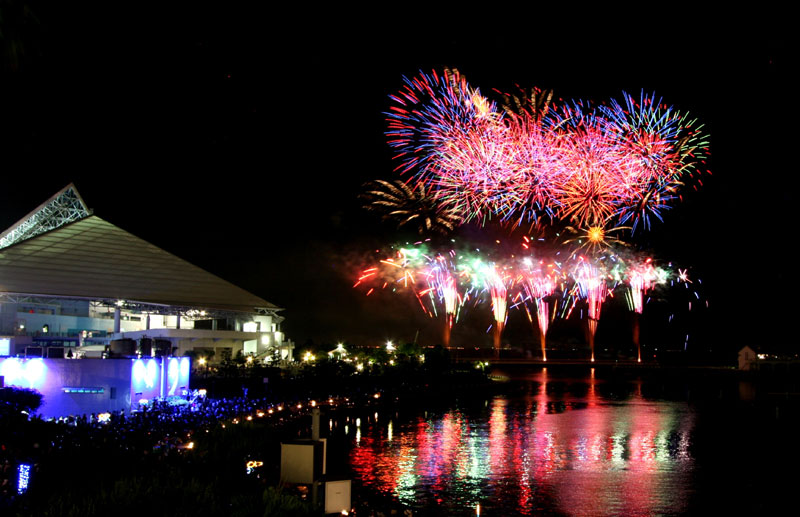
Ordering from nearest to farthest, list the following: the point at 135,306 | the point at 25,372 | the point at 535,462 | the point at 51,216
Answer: the point at 535,462, the point at 25,372, the point at 135,306, the point at 51,216

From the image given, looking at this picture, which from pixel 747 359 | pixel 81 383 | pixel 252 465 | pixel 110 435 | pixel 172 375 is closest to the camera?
pixel 110 435

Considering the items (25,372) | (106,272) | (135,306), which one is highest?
(106,272)

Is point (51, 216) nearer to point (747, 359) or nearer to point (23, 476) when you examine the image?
point (23, 476)

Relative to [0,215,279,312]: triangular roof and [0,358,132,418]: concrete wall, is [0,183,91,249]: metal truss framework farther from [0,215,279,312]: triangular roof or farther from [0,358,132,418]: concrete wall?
[0,358,132,418]: concrete wall

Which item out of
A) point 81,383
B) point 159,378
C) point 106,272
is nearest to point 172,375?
point 159,378

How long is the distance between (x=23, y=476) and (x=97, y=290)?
2772cm

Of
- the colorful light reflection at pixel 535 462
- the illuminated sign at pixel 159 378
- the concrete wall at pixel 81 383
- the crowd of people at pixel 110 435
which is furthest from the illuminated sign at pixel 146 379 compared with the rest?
the colorful light reflection at pixel 535 462

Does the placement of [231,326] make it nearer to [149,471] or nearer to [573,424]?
[573,424]

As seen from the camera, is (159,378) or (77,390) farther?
(159,378)

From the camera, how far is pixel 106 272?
3656 cm

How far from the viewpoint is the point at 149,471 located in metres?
9.16

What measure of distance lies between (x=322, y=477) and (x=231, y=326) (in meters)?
43.0

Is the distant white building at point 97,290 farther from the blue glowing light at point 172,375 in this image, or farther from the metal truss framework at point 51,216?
the blue glowing light at point 172,375

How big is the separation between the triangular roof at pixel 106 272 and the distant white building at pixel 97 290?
5 centimetres
